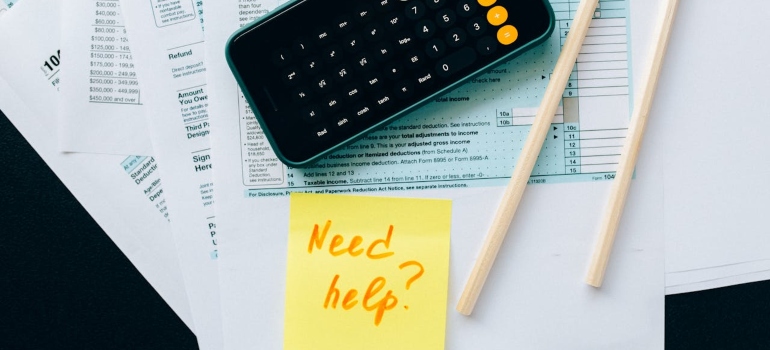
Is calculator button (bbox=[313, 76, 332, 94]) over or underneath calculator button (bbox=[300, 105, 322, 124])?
over

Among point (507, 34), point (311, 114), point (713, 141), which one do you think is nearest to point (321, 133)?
point (311, 114)

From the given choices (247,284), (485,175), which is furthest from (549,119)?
(247,284)

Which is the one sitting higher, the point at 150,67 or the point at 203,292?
the point at 150,67

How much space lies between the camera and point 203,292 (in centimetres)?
34

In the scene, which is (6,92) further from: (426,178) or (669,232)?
(669,232)

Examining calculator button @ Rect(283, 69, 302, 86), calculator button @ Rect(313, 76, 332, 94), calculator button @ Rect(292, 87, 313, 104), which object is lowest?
calculator button @ Rect(292, 87, 313, 104)

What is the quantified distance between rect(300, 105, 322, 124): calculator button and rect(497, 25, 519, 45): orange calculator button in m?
0.11

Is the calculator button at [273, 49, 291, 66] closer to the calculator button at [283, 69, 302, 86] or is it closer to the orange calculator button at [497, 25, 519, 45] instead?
the calculator button at [283, 69, 302, 86]

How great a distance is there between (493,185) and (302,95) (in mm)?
119

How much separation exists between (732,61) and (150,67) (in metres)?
0.34

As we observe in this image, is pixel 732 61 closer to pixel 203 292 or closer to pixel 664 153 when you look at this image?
pixel 664 153

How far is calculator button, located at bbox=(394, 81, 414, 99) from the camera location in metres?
0.32

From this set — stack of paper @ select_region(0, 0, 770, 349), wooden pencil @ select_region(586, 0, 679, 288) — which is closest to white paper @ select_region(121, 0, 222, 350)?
stack of paper @ select_region(0, 0, 770, 349)

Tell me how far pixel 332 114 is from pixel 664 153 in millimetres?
194
